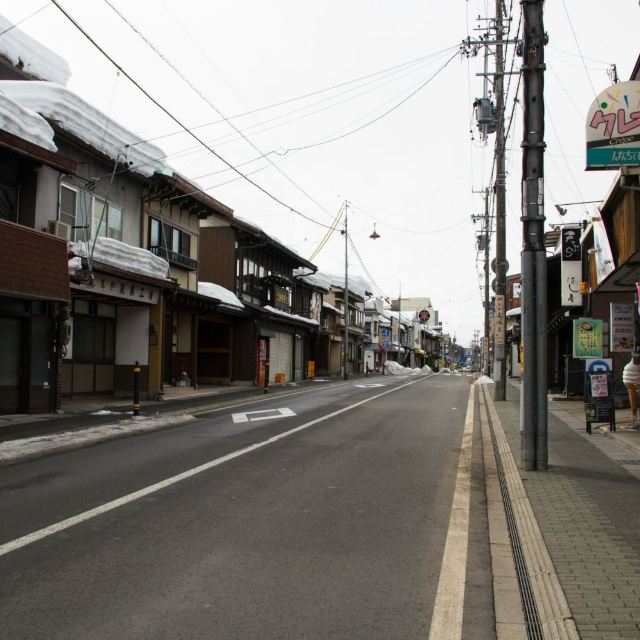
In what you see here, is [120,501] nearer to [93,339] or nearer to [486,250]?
[93,339]

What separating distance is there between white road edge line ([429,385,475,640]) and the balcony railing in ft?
58.1

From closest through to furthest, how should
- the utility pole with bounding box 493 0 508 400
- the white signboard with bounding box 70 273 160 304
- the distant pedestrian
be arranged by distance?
the distant pedestrian
the white signboard with bounding box 70 273 160 304
the utility pole with bounding box 493 0 508 400

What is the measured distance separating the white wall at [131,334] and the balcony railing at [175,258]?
7.42 feet

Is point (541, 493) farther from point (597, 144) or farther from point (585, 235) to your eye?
point (585, 235)

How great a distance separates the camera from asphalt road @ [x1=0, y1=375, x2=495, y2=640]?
3914mm

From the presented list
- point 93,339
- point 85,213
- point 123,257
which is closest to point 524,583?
point 123,257

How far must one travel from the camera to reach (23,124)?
14906 millimetres

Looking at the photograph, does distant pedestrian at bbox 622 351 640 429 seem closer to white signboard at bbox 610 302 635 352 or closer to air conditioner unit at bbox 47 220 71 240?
white signboard at bbox 610 302 635 352

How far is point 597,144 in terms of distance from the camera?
8.48 m

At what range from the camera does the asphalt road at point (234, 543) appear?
391 cm

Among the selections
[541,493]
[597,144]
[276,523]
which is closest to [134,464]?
[276,523]

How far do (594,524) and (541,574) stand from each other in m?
1.54

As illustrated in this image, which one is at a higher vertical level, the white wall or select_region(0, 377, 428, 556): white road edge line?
the white wall

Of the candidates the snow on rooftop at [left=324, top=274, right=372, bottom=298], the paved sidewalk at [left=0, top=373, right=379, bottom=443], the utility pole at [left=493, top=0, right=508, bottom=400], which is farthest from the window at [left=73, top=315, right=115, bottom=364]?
the snow on rooftop at [left=324, top=274, right=372, bottom=298]
